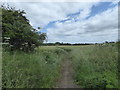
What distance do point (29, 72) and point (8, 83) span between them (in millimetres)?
1131

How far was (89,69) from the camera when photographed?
594 cm

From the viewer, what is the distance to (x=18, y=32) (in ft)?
24.9

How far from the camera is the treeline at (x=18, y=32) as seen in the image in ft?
22.5

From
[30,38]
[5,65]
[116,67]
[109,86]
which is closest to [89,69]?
[116,67]

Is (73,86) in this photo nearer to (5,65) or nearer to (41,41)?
(5,65)

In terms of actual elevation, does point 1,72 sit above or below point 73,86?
above

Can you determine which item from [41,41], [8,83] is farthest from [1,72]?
[41,41]

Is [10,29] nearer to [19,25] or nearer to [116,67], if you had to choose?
[19,25]

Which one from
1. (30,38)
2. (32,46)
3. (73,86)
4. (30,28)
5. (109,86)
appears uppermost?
(30,28)

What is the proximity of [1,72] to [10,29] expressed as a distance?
14.2 feet

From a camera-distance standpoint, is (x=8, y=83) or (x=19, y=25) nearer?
(x=8, y=83)

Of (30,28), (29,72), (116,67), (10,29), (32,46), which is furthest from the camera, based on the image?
(32,46)

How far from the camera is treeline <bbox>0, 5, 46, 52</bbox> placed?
22.5 ft

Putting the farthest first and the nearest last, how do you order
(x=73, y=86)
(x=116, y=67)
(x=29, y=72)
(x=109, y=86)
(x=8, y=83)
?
(x=116, y=67)
(x=73, y=86)
(x=29, y=72)
(x=109, y=86)
(x=8, y=83)
